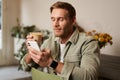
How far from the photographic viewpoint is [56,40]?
132 centimetres

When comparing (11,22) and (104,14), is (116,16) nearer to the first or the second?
(104,14)

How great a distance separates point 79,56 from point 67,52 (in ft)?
0.27

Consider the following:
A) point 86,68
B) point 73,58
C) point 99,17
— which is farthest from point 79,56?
point 99,17

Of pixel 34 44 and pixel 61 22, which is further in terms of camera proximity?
pixel 61 22

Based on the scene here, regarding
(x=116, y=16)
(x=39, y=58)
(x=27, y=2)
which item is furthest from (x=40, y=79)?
(x=27, y=2)

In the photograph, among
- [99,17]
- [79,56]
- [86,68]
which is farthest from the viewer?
[99,17]

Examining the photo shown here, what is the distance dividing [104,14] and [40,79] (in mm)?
1243

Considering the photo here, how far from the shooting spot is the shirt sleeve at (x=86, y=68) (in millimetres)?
982

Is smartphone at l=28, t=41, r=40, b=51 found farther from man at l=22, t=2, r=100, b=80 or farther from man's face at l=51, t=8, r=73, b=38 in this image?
man's face at l=51, t=8, r=73, b=38

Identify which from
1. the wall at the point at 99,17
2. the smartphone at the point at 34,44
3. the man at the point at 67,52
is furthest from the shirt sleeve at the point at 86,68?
the wall at the point at 99,17

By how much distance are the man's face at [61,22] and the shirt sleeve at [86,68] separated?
170 millimetres

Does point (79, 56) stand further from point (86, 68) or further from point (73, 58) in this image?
point (86, 68)

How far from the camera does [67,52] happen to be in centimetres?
122

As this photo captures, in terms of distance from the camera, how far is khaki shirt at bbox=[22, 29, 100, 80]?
3.24 ft
